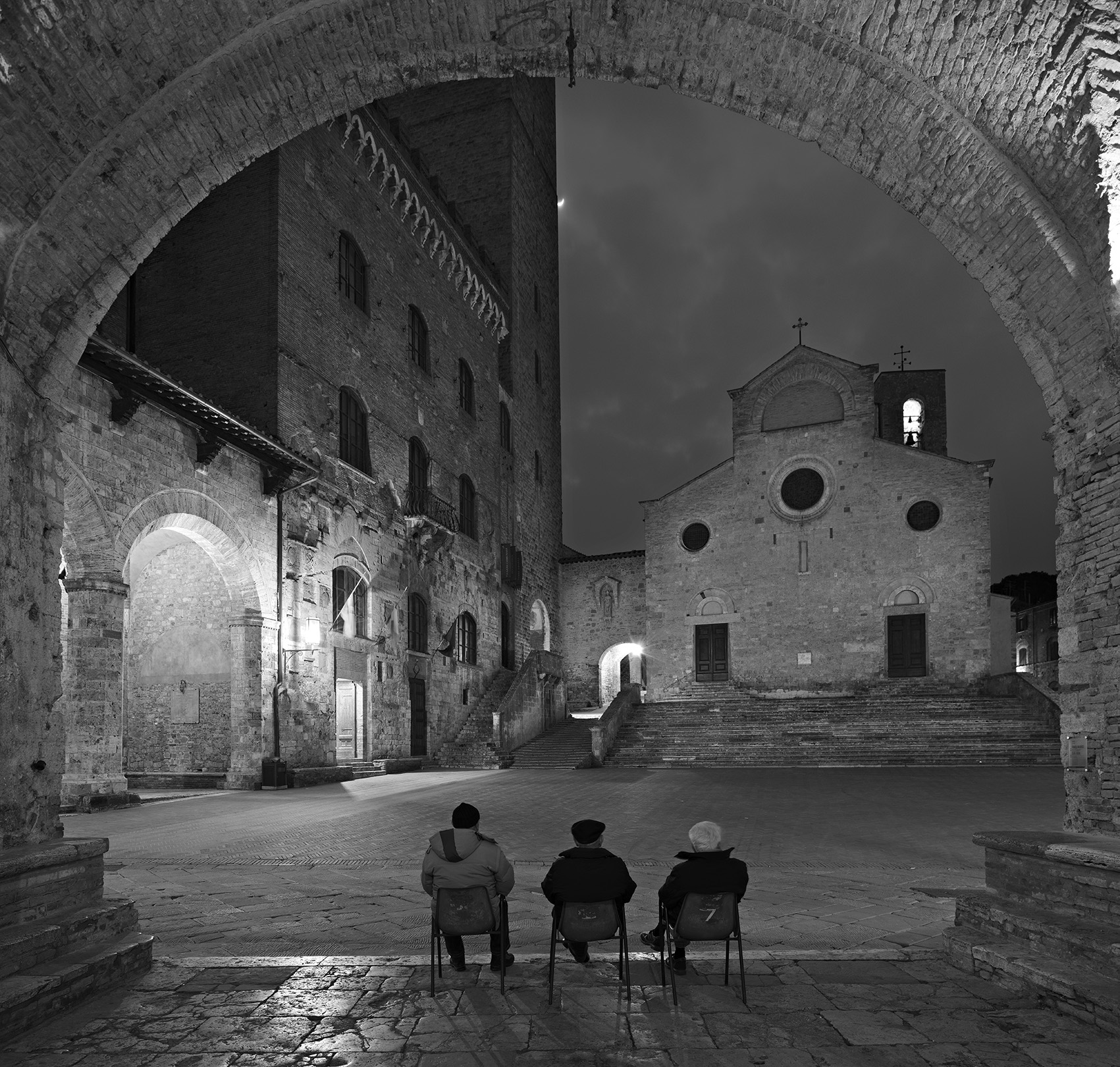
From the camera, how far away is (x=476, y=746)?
21969 mm

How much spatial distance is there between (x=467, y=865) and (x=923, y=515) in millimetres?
27227

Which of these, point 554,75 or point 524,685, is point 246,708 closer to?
point 524,685

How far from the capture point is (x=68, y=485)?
1238 centimetres

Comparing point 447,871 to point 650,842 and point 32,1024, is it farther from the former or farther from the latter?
point 650,842

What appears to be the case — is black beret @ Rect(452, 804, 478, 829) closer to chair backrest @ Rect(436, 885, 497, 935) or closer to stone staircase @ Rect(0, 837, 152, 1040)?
chair backrest @ Rect(436, 885, 497, 935)

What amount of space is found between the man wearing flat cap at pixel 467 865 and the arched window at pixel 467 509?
21.2 meters

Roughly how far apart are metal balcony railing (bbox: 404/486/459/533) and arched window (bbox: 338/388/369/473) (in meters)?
2.05

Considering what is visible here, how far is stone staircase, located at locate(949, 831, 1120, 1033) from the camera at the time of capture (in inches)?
168

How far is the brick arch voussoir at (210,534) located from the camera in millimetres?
13805

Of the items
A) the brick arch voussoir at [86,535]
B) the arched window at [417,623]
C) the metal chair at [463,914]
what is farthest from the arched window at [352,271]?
the metal chair at [463,914]

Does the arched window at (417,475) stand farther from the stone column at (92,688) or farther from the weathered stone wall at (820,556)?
the weathered stone wall at (820,556)

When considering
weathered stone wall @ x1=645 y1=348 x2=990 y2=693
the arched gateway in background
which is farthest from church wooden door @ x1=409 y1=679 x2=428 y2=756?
the arched gateway in background

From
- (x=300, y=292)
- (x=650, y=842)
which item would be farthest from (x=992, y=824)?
(x=300, y=292)

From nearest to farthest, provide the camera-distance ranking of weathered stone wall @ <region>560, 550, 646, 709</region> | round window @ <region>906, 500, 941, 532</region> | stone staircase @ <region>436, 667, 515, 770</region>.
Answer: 1. stone staircase @ <region>436, 667, 515, 770</region>
2. round window @ <region>906, 500, 941, 532</region>
3. weathered stone wall @ <region>560, 550, 646, 709</region>
